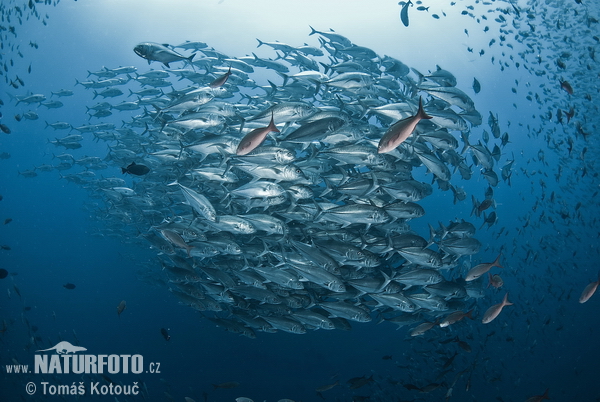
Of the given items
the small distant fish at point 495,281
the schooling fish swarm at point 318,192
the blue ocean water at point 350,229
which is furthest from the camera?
the blue ocean water at point 350,229

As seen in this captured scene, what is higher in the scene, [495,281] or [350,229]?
[350,229]

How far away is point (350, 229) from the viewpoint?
5.35 metres

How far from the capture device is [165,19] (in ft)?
75.7

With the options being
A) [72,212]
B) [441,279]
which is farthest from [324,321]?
[72,212]

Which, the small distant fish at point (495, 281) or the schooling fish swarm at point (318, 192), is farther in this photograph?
the small distant fish at point (495, 281)

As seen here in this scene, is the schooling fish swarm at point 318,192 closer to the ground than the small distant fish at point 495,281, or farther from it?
farther from it

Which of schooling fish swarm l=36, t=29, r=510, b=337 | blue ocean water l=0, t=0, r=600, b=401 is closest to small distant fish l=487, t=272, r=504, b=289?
schooling fish swarm l=36, t=29, r=510, b=337

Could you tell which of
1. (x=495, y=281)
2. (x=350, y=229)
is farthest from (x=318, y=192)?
(x=495, y=281)

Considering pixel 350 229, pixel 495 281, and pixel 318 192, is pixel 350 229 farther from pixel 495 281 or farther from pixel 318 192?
pixel 495 281

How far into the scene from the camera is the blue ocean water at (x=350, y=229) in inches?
522

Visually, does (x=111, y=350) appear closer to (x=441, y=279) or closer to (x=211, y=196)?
(x=211, y=196)

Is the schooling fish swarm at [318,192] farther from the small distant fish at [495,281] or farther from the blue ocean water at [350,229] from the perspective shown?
the blue ocean water at [350,229]

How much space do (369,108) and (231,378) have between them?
18537 millimetres

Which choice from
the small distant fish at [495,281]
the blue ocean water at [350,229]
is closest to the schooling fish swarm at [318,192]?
the small distant fish at [495,281]
